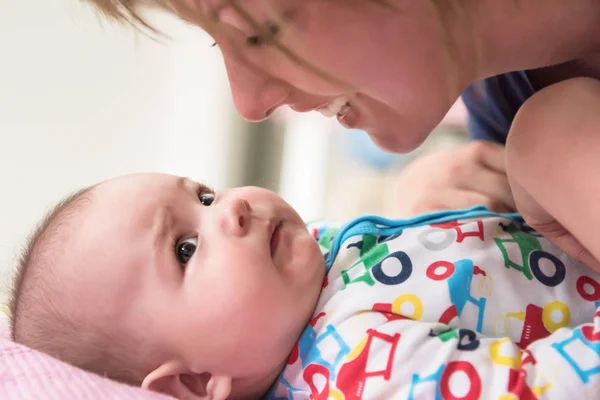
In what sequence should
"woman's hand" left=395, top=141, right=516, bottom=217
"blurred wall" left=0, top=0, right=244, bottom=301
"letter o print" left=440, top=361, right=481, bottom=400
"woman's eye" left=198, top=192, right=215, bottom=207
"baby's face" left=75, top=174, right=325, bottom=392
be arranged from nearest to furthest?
"letter o print" left=440, top=361, right=481, bottom=400
"baby's face" left=75, top=174, right=325, bottom=392
"woman's eye" left=198, top=192, right=215, bottom=207
"woman's hand" left=395, top=141, right=516, bottom=217
"blurred wall" left=0, top=0, right=244, bottom=301

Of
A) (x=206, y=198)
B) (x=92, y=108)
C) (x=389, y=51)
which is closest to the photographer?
(x=389, y=51)

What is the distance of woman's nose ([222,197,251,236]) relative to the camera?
729mm

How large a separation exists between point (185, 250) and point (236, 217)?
0.22 ft

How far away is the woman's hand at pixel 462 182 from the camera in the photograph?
92 centimetres

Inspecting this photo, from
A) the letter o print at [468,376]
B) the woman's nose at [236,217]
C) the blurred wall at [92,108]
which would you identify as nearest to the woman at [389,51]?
the woman's nose at [236,217]

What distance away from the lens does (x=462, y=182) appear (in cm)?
97

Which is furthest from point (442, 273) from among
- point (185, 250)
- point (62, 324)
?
point (62, 324)

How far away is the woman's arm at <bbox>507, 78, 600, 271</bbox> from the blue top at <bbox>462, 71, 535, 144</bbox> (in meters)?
0.20

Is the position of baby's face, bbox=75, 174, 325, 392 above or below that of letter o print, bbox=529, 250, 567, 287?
below

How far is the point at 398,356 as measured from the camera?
630mm

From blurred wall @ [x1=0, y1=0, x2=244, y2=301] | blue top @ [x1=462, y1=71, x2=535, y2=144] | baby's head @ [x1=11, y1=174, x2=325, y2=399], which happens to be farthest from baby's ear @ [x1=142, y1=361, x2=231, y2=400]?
blurred wall @ [x1=0, y1=0, x2=244, y2=301]

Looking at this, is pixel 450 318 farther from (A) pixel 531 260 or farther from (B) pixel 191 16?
(B) pixel 191 16

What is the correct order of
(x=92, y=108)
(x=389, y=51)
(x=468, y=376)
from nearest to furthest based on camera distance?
(x=468, y=376) → (x=389, y=51) → (x=92, y=108)

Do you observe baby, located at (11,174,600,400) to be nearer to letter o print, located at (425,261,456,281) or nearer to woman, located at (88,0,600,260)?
letter o print, located at (425,261,456,281)
